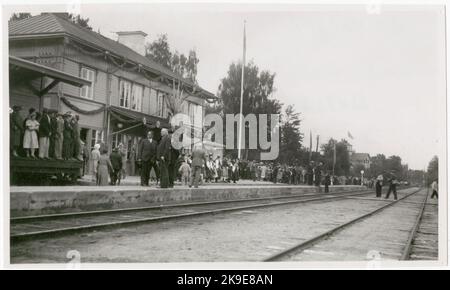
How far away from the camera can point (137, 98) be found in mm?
26969

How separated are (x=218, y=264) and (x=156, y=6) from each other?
404cm

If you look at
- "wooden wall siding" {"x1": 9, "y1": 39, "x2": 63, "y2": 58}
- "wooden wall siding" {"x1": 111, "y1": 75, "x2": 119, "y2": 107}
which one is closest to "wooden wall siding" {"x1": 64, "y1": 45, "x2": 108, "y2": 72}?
"wooden wall siding" {"x1": 9, "y1": 39, "x2": 63, "y2": 58}

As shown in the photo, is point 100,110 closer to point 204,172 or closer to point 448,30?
point 204,172

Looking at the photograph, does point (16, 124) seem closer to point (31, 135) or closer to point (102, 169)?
point (31, 135)

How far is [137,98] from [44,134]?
1378cm

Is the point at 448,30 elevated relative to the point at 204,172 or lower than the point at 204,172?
elevated

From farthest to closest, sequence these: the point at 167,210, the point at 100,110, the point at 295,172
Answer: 1. the point at 295,172
2. the point at 100,110
3. the point at 167,210

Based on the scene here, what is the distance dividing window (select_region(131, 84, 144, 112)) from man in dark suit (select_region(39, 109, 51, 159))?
13.1 meters

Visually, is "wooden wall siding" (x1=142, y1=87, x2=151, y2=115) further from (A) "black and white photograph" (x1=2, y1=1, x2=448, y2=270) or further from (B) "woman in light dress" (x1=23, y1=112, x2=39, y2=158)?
(B) "woman in light dress" (x1=23, y1=112, x2=39, y2=158)

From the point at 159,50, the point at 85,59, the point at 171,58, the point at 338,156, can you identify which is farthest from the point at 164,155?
the point at 338,156

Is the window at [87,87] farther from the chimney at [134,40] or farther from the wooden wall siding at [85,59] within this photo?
the chimney at [134,40]

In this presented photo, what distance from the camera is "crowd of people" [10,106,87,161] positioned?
12703 millimetres

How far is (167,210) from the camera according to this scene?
12.4 meters
